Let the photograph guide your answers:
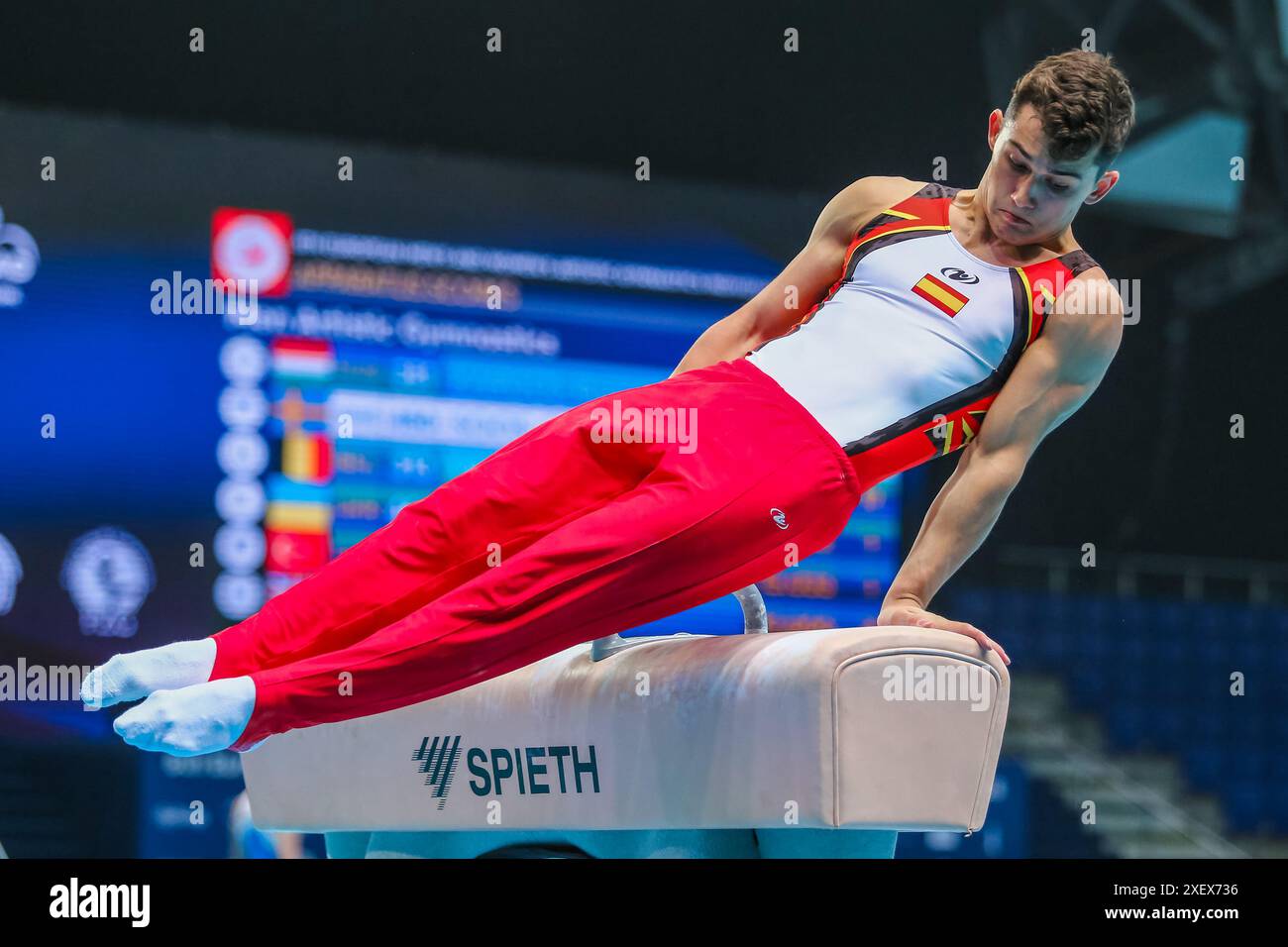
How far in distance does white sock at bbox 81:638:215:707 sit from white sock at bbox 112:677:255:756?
8.4 inches

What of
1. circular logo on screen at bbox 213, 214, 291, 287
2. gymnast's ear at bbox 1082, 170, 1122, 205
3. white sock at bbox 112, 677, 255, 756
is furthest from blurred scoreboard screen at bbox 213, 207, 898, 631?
white sock at bbox 112, 677, 255, 756

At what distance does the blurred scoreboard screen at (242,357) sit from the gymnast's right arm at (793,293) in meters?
2.93

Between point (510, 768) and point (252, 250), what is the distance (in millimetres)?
3775

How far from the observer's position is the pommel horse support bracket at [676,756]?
2002mm

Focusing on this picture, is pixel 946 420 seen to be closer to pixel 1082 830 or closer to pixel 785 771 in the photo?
pixel 785 771

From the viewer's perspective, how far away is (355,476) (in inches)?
226

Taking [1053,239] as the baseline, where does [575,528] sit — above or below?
below

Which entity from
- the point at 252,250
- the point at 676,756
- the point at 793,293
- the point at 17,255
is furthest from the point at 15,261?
the point at 676,756

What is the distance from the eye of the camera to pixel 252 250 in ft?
18.8

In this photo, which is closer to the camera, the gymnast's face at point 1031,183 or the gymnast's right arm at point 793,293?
the gymnast's face at point 1031,183

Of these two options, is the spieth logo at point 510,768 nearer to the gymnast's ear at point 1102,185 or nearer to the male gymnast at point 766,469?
the male gymnast at point 766,469

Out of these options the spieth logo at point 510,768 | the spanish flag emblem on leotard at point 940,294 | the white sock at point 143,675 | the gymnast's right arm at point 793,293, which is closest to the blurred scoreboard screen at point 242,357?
the gymnast's right arm at point 793,293
